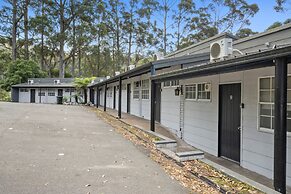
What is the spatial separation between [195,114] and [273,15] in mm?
20015

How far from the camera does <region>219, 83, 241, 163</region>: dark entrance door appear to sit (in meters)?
7.17

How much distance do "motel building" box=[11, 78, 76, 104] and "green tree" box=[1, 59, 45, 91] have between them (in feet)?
7.40

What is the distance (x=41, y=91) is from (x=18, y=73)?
545cm

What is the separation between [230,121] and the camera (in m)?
7.50

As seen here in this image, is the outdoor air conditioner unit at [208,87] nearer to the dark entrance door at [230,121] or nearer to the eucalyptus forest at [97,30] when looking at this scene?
the dark entrance door at [230,121]

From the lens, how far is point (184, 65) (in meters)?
11.1

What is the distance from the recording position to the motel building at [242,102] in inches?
168

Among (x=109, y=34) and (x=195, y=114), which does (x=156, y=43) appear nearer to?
(x=109, y=34)

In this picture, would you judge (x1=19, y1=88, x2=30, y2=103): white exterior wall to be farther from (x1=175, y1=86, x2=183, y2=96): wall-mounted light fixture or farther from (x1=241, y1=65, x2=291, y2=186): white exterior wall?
(x1=241, y1=65, x2=291, y2=186): white exterior wall

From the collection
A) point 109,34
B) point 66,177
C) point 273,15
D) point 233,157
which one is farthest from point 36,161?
point 109,34

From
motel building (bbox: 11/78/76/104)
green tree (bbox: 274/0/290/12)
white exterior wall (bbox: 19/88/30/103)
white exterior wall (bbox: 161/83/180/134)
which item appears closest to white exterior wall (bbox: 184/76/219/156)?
white exterior wall (bbox: 161/83/180/134)

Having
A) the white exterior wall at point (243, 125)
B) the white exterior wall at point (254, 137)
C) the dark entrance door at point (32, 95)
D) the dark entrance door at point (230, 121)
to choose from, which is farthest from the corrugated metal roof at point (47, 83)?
the white exterior wall at point (254, 137)

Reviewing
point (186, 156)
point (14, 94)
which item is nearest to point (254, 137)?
point (186, 156)

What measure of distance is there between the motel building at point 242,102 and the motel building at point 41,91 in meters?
28.7
